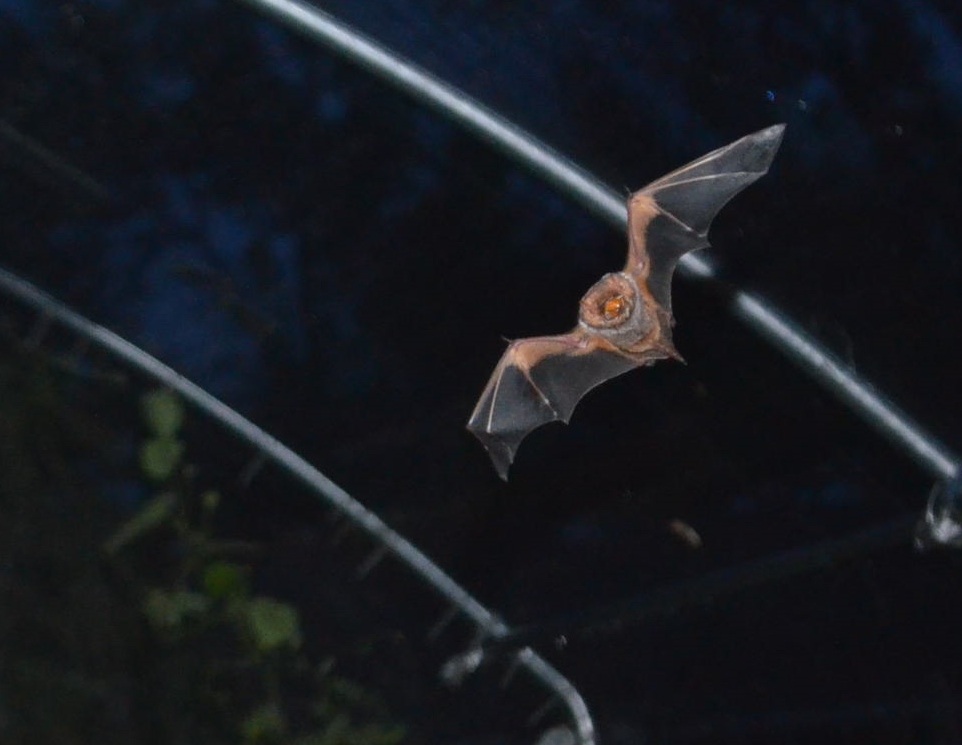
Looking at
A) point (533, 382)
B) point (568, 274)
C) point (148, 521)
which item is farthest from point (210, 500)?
point (568, 274)

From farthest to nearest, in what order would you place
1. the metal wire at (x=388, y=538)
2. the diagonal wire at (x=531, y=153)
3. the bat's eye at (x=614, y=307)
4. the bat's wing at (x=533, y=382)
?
the metal wire at (x=388, y=538) → the bat's wing at (x=533, y=382) → the bat's eye at (x=614, y=307) → the diagonal wire at (x=531, y=153)

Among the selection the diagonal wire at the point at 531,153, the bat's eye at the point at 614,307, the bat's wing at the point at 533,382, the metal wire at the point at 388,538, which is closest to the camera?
the diagonal wire at the point at 531,153

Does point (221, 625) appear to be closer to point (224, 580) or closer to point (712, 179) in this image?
point (224, 580)

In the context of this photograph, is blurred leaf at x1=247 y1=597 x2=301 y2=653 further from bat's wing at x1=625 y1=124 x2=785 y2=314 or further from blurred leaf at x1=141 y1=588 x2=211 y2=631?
bat's wing at x1=625 y1=124 x2=785 y2=314

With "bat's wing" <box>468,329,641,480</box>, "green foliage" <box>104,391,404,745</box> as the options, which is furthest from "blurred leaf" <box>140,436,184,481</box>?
"bat's wing" <box>468,329,641,480</box>

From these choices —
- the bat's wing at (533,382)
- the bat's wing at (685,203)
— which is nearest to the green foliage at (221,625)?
the bat's wing at (533,382)

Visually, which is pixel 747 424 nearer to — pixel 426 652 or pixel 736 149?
pixel 736 149

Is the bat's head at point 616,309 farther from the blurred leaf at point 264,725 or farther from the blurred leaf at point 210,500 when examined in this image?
the blurred leaf at point 264,725

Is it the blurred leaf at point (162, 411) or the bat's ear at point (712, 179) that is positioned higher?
the bat's ear at point (712, 179)
